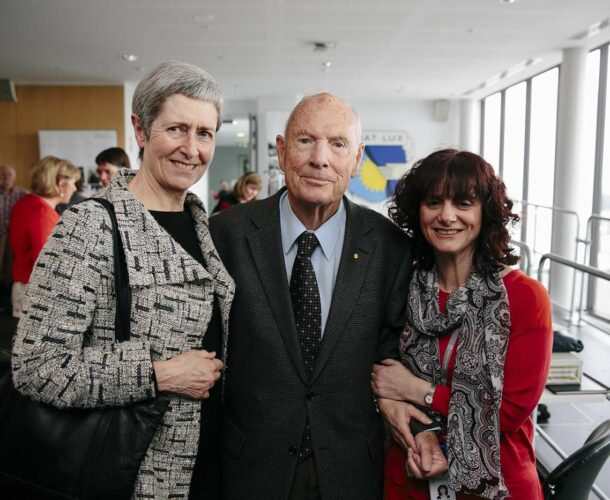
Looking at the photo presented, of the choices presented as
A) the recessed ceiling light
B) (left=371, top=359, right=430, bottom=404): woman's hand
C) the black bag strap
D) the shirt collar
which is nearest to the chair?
(left=371, top=359, right=430, bottom=404): woman's hand

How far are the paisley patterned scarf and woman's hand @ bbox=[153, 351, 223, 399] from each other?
A: 594mm

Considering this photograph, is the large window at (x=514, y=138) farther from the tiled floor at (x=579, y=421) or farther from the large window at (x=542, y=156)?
the tiled floor at (x=579, y=421)

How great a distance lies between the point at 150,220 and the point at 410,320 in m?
0.78

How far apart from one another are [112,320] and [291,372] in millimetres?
488

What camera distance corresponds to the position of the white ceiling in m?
5.81

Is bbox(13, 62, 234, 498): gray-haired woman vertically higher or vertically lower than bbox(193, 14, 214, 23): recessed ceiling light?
lower

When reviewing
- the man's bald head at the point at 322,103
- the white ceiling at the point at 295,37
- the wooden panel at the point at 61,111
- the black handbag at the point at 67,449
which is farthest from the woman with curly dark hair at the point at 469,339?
the wooden panel at the point at 61,111

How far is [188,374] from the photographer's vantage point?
1354mm

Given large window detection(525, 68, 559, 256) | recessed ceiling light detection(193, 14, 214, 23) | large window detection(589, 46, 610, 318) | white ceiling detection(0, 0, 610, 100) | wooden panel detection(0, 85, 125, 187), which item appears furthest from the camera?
wooden panel detection(0, 85, 125, 187)

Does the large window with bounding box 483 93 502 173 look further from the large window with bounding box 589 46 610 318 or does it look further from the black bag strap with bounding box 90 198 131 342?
the black bag strap with bounding box 90 198 131 342

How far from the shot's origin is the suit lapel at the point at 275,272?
1517mm

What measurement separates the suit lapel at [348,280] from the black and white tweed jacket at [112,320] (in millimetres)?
284

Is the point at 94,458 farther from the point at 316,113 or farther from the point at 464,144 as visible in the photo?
the point at 464,144

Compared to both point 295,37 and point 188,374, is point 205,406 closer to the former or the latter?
point 188,374
